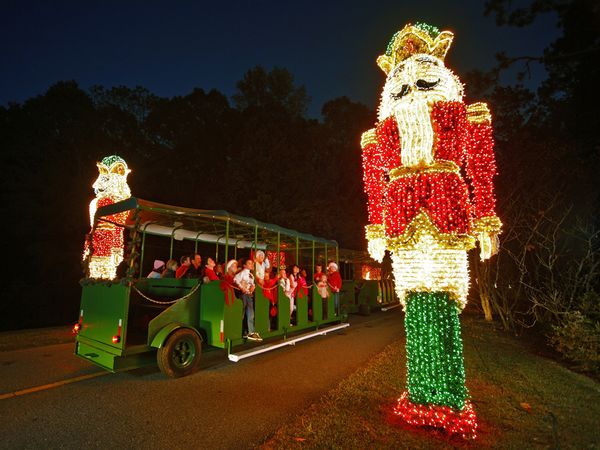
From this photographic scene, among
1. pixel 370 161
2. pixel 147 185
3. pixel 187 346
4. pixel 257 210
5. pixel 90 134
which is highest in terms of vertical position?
pixel 90 134

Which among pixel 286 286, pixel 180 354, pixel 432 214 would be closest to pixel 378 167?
pixel 432 214

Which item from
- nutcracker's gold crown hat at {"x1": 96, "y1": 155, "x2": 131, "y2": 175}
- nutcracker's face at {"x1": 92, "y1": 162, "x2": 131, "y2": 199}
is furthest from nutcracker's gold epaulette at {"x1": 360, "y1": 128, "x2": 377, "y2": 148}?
nutcracker's gold crown hat at {"x1": 96, "y1": 155, "x2": 131, "y2": 175}

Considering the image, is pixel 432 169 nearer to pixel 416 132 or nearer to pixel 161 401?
pixel 416 132

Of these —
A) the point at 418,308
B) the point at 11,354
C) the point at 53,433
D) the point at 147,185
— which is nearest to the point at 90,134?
the point at 147,185

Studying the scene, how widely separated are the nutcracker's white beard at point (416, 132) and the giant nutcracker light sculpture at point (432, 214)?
0.04 feet

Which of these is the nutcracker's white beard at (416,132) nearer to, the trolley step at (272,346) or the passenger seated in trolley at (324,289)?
the trolley step at (272,346)

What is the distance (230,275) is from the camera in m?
7.21

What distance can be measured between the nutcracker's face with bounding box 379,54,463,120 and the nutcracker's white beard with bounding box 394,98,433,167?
0.06 m

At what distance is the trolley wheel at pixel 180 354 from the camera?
569 cm

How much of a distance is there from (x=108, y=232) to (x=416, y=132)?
7.99m

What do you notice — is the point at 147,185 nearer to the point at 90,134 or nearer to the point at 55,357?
the point at 90,134

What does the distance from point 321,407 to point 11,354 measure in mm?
7035

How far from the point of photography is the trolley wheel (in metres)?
5.69

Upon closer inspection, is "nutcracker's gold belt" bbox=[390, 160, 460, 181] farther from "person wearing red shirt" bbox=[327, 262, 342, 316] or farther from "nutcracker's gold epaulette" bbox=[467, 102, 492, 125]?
"person wearing red shirt" bbox=[327, 262, 342, 316]
